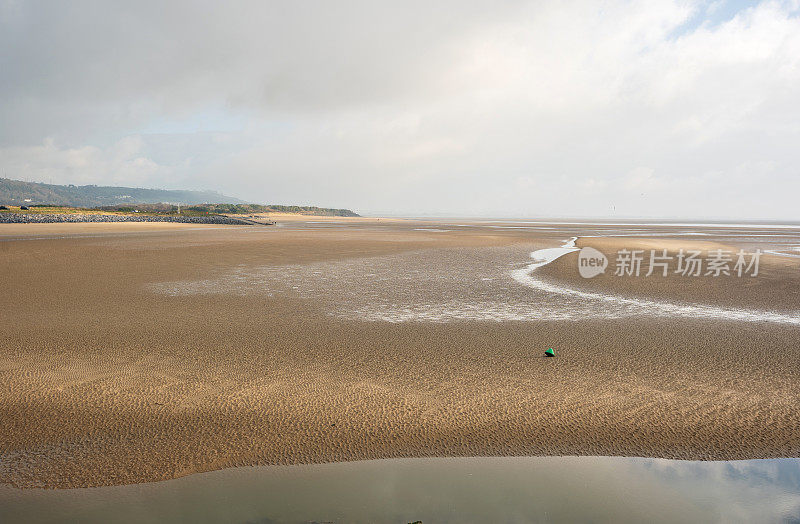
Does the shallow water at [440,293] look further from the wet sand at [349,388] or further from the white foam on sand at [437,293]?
the wet sand at [349,388]

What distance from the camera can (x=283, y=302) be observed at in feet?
41.5

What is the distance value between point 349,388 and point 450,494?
8.71 feet

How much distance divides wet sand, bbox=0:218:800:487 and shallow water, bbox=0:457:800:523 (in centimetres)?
21

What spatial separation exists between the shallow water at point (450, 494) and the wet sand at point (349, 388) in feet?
0.69

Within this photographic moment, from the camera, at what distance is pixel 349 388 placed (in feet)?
21.6

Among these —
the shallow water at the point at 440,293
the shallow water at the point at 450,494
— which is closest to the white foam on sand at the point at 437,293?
the shallow water at the point at 440,293

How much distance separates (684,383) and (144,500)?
7.10 metres

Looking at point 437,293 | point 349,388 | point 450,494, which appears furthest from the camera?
point 437,293

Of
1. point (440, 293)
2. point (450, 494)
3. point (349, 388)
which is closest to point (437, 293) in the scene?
point (440, 293)

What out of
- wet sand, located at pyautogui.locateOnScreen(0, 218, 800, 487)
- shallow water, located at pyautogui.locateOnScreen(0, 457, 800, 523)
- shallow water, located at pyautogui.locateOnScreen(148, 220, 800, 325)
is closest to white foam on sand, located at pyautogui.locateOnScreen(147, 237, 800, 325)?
shallow water, located at pyautogui.locateOnScreen(148, 220, 800, 325)

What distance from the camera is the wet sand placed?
498 centimetres

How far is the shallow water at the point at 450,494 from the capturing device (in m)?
3.92

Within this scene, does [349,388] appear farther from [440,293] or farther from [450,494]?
[440,293]

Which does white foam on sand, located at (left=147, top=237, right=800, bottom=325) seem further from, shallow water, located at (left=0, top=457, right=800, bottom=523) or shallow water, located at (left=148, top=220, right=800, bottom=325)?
shallow water, located at (left=0, top=457, right=800, bottom=523)
